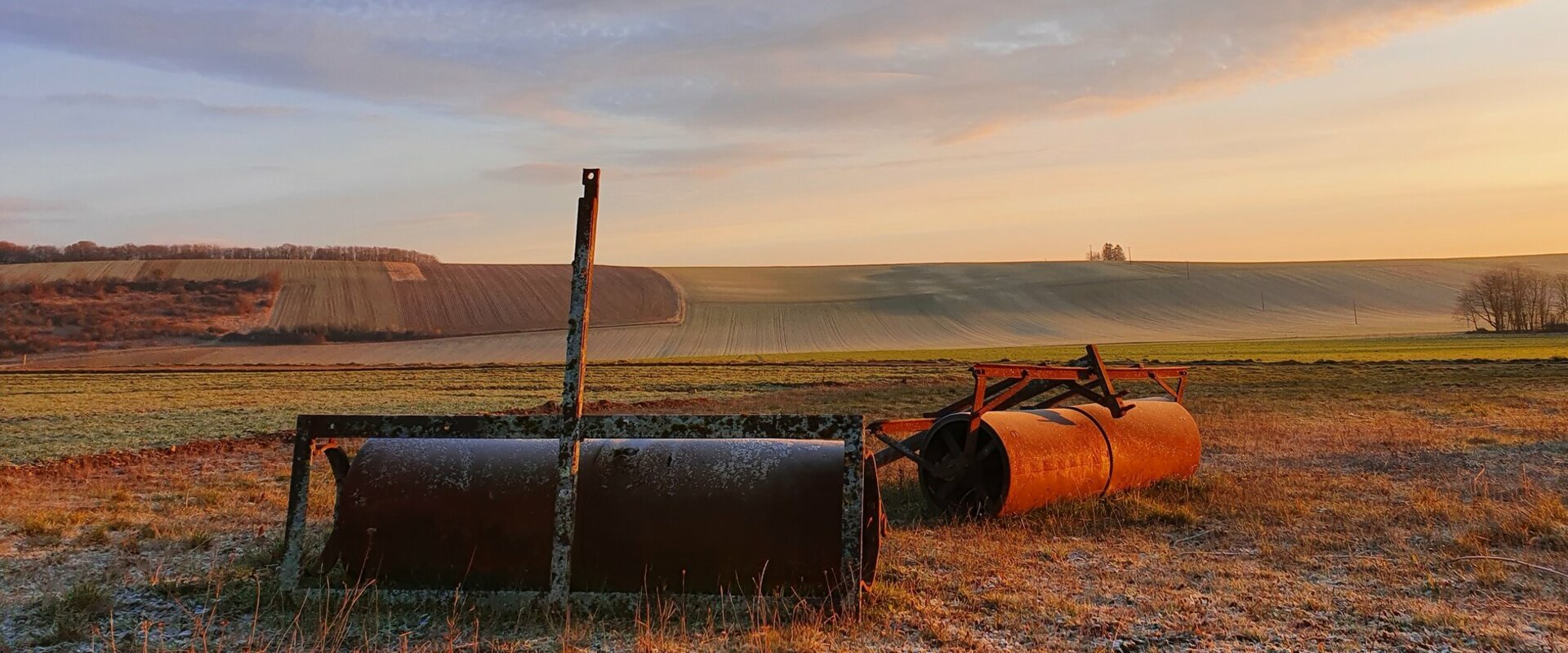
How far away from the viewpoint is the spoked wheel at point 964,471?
8742 mm

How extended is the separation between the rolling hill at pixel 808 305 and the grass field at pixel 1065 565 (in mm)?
51905

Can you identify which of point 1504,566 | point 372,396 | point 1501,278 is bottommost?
point 372,396

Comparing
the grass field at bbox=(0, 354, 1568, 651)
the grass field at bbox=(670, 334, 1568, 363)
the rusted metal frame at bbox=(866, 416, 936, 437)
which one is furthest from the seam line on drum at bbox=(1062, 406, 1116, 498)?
the grass field at bbox=(670, 334, 1568, 363)

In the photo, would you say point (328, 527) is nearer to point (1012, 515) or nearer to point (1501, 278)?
point (1012, 515)

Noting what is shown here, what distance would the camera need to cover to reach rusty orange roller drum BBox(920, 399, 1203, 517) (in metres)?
8.61

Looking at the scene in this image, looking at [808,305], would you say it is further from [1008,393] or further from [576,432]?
[576,432]

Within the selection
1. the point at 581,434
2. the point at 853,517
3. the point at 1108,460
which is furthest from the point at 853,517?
the point at 1108,460

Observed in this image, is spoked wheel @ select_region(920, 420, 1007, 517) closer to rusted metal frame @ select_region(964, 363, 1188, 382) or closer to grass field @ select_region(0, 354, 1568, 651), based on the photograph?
grass field @ select_region(0, 354, 1568, 651)

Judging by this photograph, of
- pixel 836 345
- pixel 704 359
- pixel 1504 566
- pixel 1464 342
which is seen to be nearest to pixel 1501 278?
pixel 1464 342

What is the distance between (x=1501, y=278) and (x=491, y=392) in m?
82.9

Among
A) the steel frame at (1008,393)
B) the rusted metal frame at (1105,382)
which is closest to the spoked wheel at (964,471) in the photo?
the steel frame at (1008,393)

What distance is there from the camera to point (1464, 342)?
58.5m

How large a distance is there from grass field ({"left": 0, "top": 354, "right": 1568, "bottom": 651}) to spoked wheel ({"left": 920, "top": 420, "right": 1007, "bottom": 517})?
29 cm

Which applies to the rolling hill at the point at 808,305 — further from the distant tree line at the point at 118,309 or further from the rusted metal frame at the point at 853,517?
the rusted metal frame at the point at 853,517
